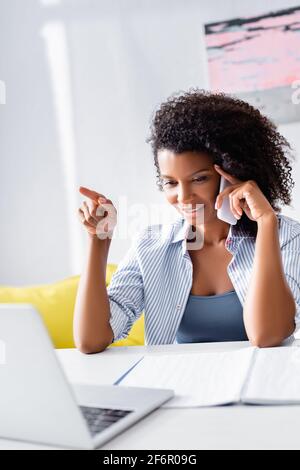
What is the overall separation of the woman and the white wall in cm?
105

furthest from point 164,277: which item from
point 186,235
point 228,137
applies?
point 228,137

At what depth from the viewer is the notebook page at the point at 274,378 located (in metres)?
0.87

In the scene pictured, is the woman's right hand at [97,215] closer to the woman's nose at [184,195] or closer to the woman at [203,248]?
the woman at [203,248]

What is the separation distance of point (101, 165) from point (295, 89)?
85cm

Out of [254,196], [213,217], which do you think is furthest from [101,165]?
[254,196]

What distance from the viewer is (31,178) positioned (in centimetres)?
290

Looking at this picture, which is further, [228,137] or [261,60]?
[261,60]

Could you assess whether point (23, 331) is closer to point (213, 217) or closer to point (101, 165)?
point (213, 217)

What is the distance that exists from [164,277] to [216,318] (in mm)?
173

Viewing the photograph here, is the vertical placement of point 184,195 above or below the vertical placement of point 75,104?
below

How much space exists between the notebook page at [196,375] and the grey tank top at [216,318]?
30cm

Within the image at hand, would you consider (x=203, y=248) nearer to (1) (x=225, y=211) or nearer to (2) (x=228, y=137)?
(1) (x=225, y=211)

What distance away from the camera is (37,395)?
0.74 metres

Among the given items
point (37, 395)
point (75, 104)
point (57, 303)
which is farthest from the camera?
point (75, 104)
